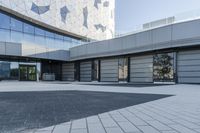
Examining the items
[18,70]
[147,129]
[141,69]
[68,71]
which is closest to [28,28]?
[18,70]

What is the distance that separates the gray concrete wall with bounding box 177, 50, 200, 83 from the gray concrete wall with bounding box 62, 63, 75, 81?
792 inches

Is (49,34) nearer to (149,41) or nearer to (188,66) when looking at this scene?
(149,41)

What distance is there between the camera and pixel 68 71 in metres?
39.7

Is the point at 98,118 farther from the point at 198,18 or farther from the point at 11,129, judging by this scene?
the point at 198,18

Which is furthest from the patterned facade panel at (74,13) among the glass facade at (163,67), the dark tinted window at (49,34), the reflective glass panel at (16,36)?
the glass facade at (163,67)

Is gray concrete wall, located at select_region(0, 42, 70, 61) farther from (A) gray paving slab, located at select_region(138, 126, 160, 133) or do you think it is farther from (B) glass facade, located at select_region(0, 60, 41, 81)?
(A) gray paving slab, located at select_region(138, 126, 160, 133)

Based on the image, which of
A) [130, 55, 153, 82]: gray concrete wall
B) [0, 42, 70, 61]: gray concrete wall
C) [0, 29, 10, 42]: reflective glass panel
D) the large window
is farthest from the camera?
the large window

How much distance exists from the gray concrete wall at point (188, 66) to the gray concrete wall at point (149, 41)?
1807 millimetres

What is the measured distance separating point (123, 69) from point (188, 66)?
9.62m

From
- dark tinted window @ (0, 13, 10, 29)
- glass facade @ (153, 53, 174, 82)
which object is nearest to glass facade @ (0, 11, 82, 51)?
dark tinted window @ (0, 13, 10, 29)

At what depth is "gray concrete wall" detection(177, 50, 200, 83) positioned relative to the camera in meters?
21.8

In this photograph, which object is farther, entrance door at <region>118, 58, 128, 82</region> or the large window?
the large window

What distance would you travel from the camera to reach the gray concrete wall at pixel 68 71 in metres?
38.8

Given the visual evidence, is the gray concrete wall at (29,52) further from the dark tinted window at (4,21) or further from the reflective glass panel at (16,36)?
→ the dark tinted window at (4,21)
